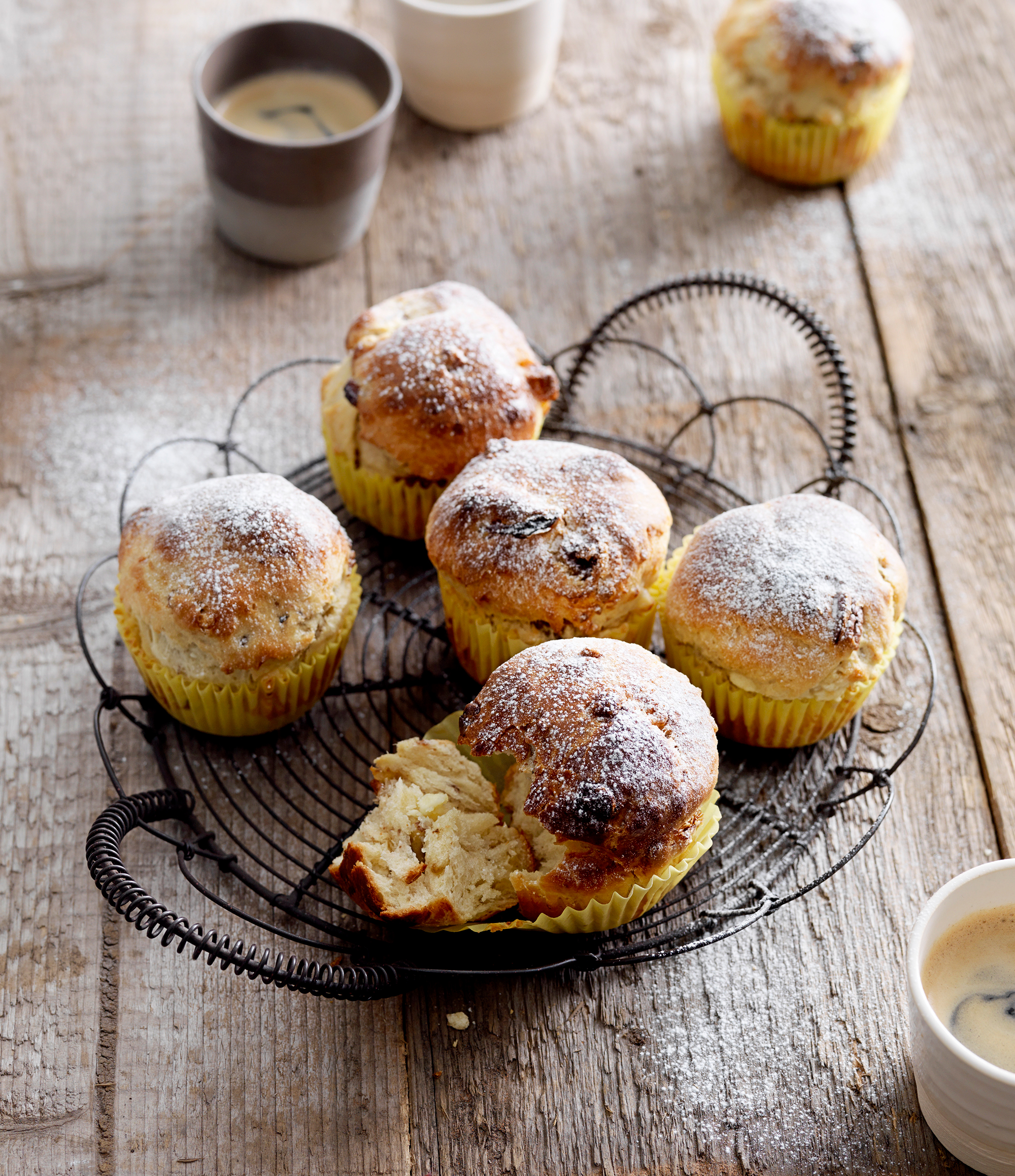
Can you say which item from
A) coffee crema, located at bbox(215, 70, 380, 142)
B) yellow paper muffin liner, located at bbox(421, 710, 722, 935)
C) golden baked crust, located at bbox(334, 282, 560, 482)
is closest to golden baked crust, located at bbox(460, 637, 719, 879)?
yellow paper muffin liner, located at bbox(421, 710, 722, 935)

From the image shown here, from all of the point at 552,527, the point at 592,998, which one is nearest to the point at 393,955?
the point at 592,998

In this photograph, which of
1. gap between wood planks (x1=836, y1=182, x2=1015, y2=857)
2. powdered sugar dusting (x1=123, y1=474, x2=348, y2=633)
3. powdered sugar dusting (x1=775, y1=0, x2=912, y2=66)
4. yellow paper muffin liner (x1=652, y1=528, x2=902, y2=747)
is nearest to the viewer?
powdered sugar dusting (x1=123, y1=474, x2=348, y2=633)

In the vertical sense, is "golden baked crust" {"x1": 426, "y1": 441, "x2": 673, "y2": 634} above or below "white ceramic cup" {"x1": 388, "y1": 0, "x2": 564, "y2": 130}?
below

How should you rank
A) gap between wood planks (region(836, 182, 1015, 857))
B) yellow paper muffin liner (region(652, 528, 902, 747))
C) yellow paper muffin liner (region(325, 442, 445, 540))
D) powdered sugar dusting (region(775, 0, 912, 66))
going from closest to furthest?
yellow paper muffin liner (region(652, 528, 902, 747)) → gap between wood planks (region(836, 182, 1015, 857)) → yellow paper muffin liner (region(325, 442, 445, 540)) → powdered sugar dusting (region(775, 0, 912, 66))

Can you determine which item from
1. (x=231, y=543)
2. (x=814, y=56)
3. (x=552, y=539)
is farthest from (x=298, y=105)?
(x=552, y=539)

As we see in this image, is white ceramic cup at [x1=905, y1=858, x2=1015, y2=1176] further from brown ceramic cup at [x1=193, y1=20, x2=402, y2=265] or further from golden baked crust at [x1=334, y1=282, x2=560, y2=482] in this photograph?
brown ceramic cup at [x1=193, y1=20, x2=402, y2=265]

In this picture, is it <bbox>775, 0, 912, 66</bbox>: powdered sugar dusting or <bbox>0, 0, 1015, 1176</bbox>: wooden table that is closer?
<bbox>0, 0, 1015, 1176</bbox>: wooden table

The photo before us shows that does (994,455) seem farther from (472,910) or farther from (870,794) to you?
(472,910)

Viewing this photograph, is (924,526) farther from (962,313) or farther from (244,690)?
(244,690)
